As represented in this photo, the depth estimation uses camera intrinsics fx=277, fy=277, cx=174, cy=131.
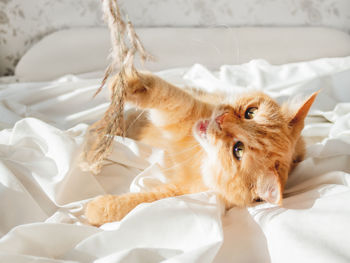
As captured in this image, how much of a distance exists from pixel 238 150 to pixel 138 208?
0.33 meters

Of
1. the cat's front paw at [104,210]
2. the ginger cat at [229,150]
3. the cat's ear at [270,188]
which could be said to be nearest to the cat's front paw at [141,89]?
the ginger cat at [229,150]

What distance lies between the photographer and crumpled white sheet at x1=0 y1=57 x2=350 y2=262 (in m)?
0.54

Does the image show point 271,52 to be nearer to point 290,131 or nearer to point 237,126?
point 290,131

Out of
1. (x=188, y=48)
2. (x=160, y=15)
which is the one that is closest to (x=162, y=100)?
(x=188, y=48)

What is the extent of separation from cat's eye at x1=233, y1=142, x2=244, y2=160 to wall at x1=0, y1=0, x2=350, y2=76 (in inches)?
52.4

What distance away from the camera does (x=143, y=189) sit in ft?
2.72

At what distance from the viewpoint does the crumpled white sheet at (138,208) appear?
21.4 inches

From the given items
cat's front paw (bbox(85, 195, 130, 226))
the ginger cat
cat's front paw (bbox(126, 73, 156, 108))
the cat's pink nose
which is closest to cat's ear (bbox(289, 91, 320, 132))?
the ginger cat

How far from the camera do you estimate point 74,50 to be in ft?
5.02

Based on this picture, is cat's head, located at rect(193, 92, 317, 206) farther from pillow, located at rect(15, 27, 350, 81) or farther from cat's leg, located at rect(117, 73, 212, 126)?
pillow, located at rect(15, 27, 350, 81)

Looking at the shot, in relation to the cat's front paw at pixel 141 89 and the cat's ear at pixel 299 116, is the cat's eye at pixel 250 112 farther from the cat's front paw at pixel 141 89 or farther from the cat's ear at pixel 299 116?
the cat's front paw at pixel 141 89

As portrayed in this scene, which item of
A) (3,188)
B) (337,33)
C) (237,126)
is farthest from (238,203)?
(337,33)

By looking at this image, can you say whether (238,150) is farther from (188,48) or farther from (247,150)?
(188,48)

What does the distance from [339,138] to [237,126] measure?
409 millimetres
